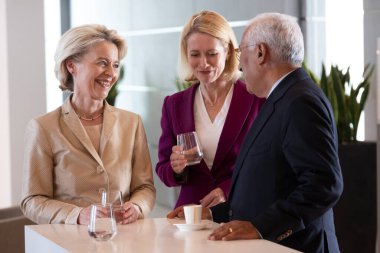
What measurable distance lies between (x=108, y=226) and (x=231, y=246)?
0.45 meters

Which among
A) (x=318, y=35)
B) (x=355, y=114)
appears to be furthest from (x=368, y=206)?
(x=318, y=35)

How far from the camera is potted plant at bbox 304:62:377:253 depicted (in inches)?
202

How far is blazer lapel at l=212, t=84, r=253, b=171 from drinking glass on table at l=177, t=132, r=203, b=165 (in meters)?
0.30

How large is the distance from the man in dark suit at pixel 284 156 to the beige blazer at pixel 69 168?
22.0 inches

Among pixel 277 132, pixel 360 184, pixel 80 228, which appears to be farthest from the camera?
pixel 360 184

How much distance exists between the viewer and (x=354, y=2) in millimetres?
5422

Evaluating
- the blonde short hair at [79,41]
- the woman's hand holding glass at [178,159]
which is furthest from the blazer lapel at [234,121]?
the blonde short hair at [79,41]

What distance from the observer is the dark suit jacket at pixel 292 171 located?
2594mm

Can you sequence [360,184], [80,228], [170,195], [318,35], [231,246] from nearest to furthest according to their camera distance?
[231,246]
[80,228]
[360,184]
[318,35]
[170,195]

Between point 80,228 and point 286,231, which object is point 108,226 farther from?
point 286,231

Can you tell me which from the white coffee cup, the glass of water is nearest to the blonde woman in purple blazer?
the white coffee cup

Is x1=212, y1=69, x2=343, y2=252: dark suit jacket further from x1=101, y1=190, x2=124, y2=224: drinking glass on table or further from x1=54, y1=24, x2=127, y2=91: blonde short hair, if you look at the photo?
x1=54, y1=24, x2=127, y2=91: blonde short hair

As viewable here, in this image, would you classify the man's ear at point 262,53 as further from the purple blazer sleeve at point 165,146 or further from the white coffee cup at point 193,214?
the purple blazer sleeve at point 165,146

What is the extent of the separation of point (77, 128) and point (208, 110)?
0.73 metres
